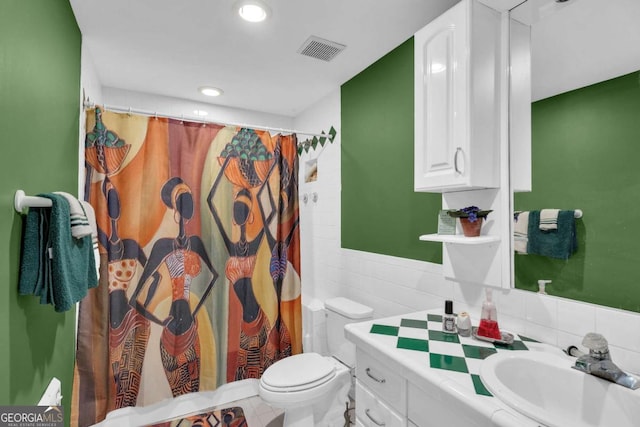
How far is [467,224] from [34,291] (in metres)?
1.62

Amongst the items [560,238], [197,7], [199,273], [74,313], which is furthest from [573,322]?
[74,313]

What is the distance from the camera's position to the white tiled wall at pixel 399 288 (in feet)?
3.52

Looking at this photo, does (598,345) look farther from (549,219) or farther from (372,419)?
(372,419)

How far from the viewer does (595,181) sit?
3.56 ft

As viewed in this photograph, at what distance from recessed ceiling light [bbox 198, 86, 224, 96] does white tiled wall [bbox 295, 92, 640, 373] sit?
0.86 meters

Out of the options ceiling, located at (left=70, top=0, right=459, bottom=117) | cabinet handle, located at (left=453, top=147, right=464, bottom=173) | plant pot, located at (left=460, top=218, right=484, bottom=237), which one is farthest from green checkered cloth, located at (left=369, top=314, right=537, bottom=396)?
ceiling, located at (left=70, top=0, right=459, bottom=117)

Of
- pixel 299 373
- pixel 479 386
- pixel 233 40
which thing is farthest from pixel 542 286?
pixel 233 40

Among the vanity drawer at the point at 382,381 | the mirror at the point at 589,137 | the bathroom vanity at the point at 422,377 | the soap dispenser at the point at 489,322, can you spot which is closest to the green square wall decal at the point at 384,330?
the bathroom vanity at the point at 422,377

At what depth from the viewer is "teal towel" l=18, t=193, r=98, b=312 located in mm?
958

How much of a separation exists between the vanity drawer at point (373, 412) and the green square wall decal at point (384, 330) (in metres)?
→ 0.23

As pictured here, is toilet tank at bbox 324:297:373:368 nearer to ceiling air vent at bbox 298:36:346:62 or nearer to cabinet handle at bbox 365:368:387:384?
cabinet handle at bbox 365:368:387:384

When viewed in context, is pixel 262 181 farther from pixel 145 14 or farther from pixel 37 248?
pixel 37 248

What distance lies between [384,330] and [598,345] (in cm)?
72

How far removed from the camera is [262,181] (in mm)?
2348
